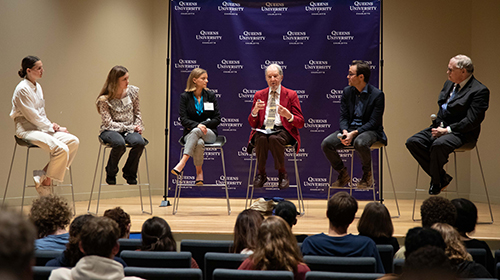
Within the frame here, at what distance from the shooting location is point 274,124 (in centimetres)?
491

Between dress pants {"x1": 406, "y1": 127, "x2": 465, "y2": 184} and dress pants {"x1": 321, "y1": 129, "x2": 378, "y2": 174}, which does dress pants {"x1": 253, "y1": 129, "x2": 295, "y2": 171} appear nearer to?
dress pants {"x1": 321, "y1": 129, "x2": 378, "y2": 174}

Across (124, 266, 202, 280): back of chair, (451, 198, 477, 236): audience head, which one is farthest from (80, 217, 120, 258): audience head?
(451, 198, 477, 236): audience head

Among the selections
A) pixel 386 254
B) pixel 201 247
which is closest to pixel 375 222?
pixel 386 254

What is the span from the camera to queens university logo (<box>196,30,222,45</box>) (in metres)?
5.87

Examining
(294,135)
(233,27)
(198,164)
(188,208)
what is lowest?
(188,208)

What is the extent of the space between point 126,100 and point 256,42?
77.2 inches

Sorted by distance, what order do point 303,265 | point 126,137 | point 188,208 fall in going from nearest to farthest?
1. point 303,265
2. point 126,137
3. point 188,208

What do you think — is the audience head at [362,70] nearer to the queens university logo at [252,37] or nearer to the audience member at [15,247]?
the queens university logo at [252,37]

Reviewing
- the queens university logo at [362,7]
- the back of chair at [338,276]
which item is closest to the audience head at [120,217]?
the back of chair at [338,276]

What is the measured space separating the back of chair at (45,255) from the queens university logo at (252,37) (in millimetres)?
4198

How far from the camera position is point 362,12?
5.62m

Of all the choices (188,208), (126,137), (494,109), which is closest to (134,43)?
(126,137)

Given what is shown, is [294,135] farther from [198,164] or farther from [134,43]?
[134,43]

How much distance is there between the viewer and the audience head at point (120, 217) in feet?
8.38
